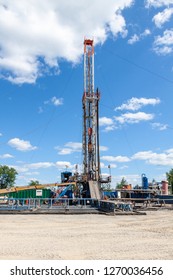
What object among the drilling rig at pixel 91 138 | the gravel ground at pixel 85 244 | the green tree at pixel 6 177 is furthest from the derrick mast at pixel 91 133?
the green tree at pixel 6 177

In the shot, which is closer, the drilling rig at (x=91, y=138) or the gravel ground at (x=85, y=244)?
the gravel ground at (x=85, y=244)

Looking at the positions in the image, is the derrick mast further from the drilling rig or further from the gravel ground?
the gravel ground

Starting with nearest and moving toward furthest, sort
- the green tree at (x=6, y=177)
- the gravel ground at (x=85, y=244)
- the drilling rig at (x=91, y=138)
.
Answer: the gravel ground at (x=85, y=244)
the drilling rig at (x=91, y=138)
the green tree at (x=6, y=177)

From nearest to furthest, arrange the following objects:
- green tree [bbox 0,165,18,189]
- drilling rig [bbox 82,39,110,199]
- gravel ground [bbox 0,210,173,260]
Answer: gravel ground [bbox 0,210,173,260], drilling rig [bbox 82,39,110,199], green tree [bbox 0,165,18,189]

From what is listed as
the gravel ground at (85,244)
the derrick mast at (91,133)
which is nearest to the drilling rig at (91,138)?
the derrick mast at (91,133)

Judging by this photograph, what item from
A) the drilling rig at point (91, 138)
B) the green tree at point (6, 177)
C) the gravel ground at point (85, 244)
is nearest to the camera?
the gravel ground at point (85, 244)

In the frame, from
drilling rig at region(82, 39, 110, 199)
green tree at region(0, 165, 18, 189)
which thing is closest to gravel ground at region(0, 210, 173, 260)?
drilling rig at region(82, 39, 110, 199)

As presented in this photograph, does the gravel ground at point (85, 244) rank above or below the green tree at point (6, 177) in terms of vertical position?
below

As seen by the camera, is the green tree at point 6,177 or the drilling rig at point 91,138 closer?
the drilling rig at point 91,138

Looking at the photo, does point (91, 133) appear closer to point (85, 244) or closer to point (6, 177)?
point (85, 244)

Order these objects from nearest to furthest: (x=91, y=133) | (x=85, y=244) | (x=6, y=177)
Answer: (x=85, y=244), (x=91, y=133), (x=6, y=177)

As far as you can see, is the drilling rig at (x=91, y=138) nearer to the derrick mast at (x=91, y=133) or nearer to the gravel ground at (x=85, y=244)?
the derrick mast at (x=91, y=133)

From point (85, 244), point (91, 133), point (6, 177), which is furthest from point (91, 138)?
point (6, 177)
